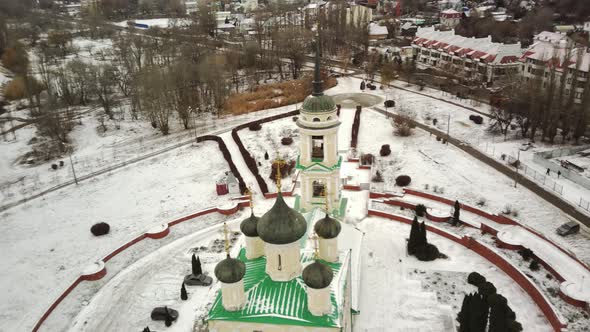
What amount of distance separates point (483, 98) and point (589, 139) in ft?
43.2

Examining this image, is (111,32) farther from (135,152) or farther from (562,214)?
(562,214)

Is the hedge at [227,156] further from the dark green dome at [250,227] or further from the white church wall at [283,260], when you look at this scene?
the white church wall at [283,260]

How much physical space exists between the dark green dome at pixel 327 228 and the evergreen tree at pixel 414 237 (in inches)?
306

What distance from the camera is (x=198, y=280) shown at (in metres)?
21.4

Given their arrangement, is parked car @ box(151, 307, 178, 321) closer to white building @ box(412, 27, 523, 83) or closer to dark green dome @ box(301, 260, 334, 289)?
dark green dome @ box(301, 260, 334, 289)

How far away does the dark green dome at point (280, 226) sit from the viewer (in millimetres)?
14273

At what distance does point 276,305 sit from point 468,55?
5169 cm

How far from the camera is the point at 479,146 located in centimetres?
3531

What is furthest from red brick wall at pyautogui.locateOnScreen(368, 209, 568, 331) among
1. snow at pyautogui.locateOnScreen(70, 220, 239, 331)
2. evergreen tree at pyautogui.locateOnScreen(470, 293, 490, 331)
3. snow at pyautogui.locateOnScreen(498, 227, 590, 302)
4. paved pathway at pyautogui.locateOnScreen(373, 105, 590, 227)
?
snow at pyautogui.locateOnScreen(70, 220, 239, 331)

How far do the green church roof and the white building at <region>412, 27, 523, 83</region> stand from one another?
46.5 m

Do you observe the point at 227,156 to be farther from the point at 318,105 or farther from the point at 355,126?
the point at 318,105

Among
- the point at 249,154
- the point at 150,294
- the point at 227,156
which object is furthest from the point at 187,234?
the point at 249,154

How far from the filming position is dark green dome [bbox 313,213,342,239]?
617 inches

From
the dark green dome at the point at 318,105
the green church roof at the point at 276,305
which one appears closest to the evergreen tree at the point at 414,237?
the dark green dome at the point at 318,105
